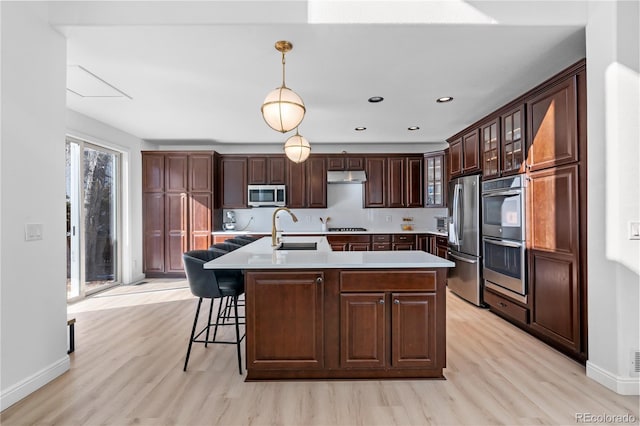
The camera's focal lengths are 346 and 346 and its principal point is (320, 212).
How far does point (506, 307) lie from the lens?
3596 mm

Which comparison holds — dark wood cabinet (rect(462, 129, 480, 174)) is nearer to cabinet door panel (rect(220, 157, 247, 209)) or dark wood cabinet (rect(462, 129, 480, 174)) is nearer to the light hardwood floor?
the light hardwood floor

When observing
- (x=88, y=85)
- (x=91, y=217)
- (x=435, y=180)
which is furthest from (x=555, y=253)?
(x=91, y=217)

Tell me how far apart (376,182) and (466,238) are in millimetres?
2334

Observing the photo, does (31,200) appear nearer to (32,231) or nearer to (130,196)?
(32,231)

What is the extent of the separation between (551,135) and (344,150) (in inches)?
155

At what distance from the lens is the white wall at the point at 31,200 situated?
2076 mm

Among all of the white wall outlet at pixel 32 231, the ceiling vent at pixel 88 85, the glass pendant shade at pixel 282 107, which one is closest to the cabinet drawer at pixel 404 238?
the glass pendant shade at pixel 282 107

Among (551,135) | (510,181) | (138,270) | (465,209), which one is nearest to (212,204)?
(138,270)

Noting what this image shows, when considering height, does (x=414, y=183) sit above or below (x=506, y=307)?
above

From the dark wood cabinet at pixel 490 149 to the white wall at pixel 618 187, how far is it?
4.92 feet

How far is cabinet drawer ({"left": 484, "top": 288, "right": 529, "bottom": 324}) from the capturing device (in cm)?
331

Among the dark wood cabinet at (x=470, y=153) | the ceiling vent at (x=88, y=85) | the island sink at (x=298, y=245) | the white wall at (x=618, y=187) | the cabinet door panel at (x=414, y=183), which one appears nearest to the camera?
the white wall at (x=618, y=187)

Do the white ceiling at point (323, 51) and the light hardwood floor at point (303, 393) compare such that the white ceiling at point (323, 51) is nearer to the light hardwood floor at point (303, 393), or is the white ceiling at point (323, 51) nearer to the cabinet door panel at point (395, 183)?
the cabinet door panel at point (395, 183)

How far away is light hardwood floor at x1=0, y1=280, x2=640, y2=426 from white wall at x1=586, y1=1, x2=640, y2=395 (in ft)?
1.01
